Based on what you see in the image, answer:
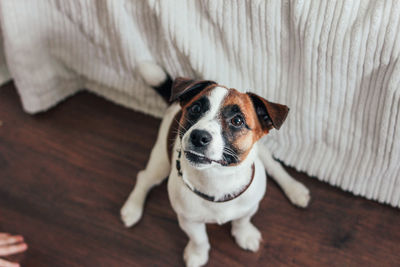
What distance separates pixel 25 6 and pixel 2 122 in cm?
61

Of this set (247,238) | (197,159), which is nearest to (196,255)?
(247,238)

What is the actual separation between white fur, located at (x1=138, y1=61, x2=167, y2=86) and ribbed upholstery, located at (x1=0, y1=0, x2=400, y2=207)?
0.35ft

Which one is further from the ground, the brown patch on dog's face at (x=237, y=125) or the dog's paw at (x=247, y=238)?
the brown patch on dog's face at (x=237, y=125)

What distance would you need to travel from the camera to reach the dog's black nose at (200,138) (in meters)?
0.82

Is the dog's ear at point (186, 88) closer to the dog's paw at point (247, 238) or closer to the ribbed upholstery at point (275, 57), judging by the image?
the ribbed upholstery at point (275, 57)

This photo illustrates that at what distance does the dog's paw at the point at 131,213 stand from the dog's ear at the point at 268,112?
2.28ft

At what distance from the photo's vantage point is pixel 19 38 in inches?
59.4

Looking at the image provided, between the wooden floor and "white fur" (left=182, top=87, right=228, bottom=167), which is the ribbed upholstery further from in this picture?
"white fur" (left=182, top=87, right=228, bottom=167)

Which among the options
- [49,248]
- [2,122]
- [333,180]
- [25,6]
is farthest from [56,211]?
[333,180]

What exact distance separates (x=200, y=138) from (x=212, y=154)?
5 cm

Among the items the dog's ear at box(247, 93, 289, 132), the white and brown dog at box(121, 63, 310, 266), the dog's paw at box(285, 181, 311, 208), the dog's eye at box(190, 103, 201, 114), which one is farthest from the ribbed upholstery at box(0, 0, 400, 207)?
the dog's eye at box(190, 103, 201, 114)

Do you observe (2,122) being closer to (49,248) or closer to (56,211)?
(56,211)

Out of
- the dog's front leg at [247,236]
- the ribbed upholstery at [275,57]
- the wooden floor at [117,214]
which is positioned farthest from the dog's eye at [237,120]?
the wooden floor at [117,214]

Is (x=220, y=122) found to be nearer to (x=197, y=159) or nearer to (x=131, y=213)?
(x=197, y=159)
